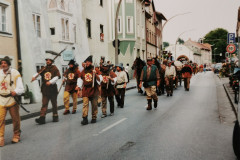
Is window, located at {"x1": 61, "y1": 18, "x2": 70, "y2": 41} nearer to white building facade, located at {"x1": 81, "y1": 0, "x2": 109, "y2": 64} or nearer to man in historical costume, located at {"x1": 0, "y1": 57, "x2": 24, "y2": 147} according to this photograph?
white building facade, located at {"x1": 81, "y1": 0, "x2": 109, "y2": 64}

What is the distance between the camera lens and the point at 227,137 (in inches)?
266

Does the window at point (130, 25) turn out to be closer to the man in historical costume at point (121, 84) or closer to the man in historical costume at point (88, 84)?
the man in historical costume at point (121, 84)

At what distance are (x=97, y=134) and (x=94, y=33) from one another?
64.4 ft

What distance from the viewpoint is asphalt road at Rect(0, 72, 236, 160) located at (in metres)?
5.43

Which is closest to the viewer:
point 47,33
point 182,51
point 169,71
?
point 169,71

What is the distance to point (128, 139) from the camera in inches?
259

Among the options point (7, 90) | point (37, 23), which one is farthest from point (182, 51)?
point (7, 90)

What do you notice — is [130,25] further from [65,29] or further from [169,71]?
[169,71]

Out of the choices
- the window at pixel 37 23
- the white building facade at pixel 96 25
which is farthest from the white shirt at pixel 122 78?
the white building facade at pixel 96 25

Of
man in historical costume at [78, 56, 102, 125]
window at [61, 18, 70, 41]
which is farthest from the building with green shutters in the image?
man in historical costume at [78, 56, 102, 125]

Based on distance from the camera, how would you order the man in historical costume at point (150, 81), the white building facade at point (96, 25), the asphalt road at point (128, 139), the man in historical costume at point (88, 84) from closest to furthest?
the asphalt road at point (128, 139)
the man in historical costume at point (88, 84)
the man in historical costume at point (150, 81)
the white building facade at point (96, 25)

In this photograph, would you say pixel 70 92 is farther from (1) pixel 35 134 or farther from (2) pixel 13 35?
(2) pixel 13 35

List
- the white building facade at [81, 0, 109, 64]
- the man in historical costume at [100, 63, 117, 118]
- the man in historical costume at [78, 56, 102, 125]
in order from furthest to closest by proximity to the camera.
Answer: the white building facade at [81, 0, 109, 64] → the man in historical costume at [100, 63, 117, 118] → the man in historical costume at [78, 56, 102, 125]

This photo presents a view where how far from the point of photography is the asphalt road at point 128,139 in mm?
5426
